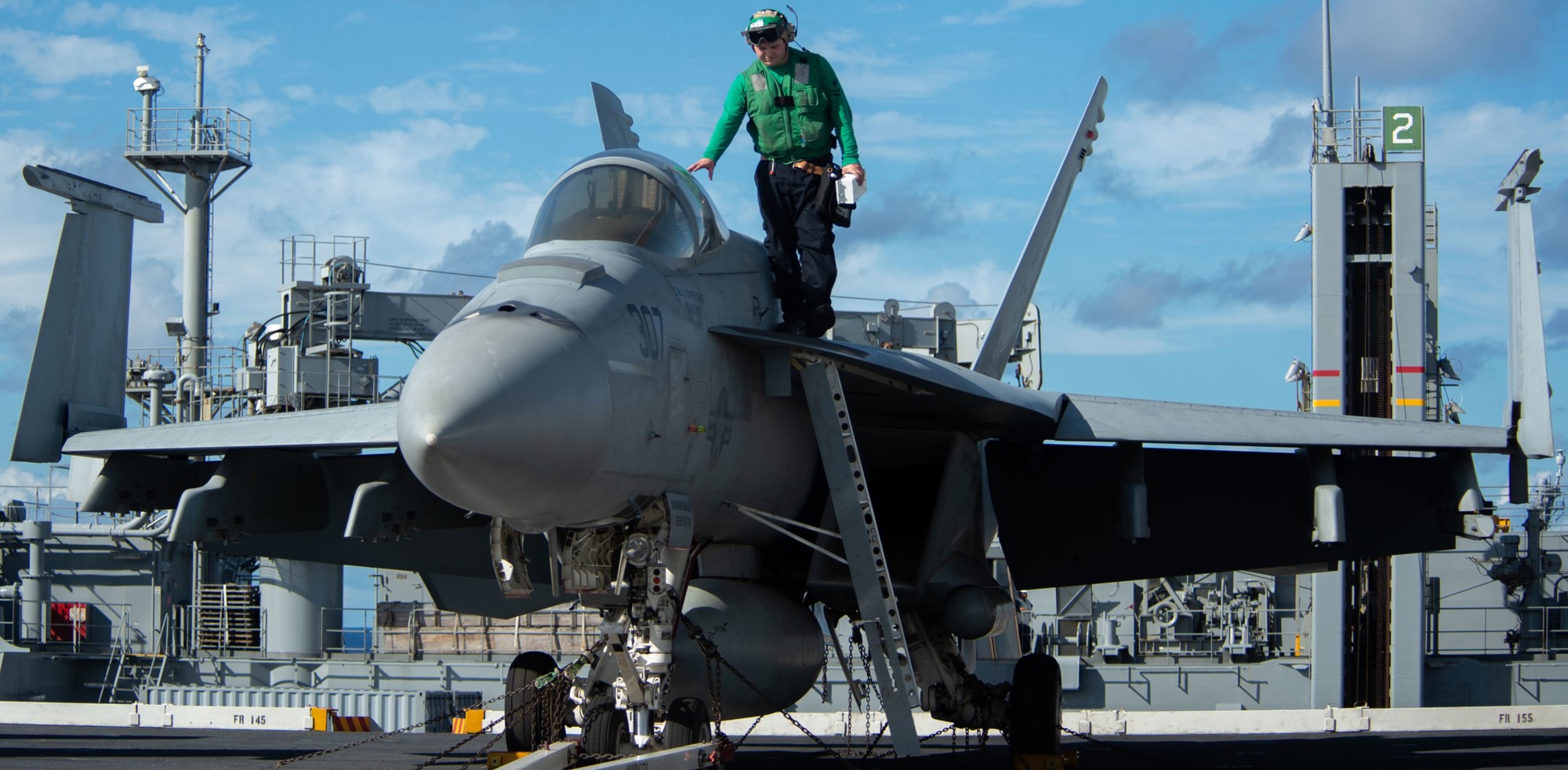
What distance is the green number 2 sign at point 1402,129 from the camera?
22094mm

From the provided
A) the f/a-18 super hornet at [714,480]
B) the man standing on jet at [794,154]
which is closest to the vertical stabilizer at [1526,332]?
the f/a-18 super hornet at [714,480]

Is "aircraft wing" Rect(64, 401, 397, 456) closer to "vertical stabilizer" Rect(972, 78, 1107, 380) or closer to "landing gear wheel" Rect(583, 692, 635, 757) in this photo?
"landing gear wheel" Rect(583, 692, 635, 757)

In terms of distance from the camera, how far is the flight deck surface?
465 inches

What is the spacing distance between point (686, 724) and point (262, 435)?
4188 millimetres

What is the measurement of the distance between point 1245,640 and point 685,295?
62.1 ft

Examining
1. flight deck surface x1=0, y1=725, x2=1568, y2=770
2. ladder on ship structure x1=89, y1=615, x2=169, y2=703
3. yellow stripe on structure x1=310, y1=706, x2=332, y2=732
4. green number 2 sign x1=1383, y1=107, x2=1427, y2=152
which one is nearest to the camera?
flight deck surface x1=0, y1=725, x2=1568, y2=770

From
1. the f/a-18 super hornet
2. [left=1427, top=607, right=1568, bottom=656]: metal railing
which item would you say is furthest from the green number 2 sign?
the f/a-18 super hornet

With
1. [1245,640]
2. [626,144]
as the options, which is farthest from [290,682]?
[626,144]

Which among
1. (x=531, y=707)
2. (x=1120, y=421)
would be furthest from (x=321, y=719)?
(x=1120, y=421)

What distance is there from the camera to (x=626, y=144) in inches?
472

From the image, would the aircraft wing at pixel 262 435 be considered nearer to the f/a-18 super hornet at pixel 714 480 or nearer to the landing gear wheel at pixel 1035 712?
the f/a-18 super hornet at pixel 714 480

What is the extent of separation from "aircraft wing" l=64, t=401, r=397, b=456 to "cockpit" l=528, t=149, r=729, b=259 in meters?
1.96

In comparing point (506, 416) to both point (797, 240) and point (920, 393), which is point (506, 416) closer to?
point (797, 240)

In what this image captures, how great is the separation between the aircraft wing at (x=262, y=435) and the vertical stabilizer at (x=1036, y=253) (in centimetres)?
541
